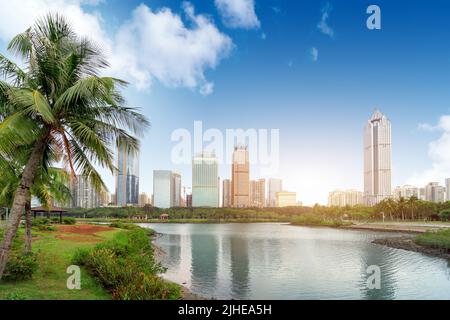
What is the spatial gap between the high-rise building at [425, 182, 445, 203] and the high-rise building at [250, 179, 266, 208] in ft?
183

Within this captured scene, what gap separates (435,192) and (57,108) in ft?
372

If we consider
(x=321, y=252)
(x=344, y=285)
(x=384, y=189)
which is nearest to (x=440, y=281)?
(x=344, y=285)

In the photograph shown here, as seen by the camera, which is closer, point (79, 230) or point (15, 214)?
point (15, 214)

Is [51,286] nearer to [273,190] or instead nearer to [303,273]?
[303,273]

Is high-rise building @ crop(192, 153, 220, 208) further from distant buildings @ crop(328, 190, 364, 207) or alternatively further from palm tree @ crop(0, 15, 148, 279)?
distant buildings @ crop(328, 190, 364, 207)

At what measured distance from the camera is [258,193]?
119 m

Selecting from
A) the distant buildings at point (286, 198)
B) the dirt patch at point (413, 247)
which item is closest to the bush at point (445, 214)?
the dirt patch at point (413, 247)

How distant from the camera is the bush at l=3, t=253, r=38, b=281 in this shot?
863cm

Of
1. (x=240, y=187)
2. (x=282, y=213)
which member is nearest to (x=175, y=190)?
(x=240, y=187)

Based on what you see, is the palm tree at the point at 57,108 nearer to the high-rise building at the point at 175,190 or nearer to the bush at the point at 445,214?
the bush at the point at 445,214

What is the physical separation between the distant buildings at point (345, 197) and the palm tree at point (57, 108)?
114382 millimetres

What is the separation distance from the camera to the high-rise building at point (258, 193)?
116m

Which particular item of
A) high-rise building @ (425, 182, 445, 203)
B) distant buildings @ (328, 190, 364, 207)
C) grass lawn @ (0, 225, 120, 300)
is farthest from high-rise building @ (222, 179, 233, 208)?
grass lawn @ (0, 225, 120, 300)
